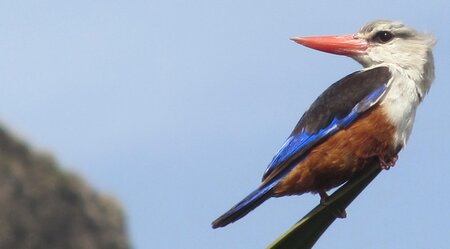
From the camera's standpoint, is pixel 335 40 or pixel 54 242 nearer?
pixel 335 40

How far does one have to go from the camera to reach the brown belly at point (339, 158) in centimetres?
801

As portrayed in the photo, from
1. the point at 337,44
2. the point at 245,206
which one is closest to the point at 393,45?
the point at 337,44

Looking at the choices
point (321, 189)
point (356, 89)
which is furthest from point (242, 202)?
point (356, 89)

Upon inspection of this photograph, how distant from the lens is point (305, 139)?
323 inches

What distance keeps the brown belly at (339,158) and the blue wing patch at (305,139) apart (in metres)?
0.04

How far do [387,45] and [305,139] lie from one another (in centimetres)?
87

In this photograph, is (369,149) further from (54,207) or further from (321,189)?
(54,207)

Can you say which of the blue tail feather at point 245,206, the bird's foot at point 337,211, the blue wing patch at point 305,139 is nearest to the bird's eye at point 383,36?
the blue wing patch at point 305,139

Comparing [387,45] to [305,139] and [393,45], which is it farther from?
[305,139]

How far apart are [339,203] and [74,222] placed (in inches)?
1872

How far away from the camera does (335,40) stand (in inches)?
337

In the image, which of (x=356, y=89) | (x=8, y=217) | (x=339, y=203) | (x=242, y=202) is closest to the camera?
(x=339, y=203)

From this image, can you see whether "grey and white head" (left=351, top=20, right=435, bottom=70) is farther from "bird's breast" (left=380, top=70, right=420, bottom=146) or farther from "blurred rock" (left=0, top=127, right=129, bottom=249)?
"blurred rock" (left=0, top=127, right=129, bottom=249)

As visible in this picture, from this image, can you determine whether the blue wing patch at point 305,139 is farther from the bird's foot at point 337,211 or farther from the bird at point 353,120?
the bird's foot at point 337,211
